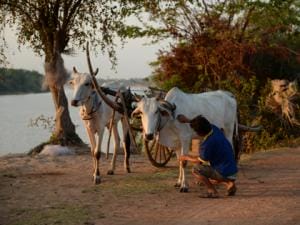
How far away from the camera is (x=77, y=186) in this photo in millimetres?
9375

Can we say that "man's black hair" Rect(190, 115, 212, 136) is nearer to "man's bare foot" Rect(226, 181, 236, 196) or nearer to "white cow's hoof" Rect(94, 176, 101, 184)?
"man's bare foot" Rect(226, 181, 236, 196)

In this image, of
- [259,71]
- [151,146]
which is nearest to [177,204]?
[151,146]

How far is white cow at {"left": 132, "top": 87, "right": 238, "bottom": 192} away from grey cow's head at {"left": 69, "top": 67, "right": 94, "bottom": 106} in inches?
45.1

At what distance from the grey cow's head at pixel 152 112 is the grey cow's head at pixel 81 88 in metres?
1.21

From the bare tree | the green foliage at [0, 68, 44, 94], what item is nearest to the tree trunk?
the bare tree

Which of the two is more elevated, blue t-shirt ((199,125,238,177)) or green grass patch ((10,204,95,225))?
blue t-shirt ((199,125,238,177))

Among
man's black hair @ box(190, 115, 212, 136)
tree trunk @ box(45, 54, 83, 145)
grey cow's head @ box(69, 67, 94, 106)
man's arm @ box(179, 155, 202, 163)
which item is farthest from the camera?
tree trunk @ box(45, 54, 83, 145)

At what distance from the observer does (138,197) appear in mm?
8367

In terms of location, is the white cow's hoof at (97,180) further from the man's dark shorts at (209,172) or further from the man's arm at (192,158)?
the man's dark shorts at (209,172)

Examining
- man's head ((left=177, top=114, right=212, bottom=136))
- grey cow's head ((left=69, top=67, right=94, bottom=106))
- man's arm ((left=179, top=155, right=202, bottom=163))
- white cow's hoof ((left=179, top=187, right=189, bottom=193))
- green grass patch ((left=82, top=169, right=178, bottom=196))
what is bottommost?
green grass patch ((left=82, top=169, right=178, bottom=196))

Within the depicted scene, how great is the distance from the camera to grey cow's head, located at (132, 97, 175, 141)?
8375mm

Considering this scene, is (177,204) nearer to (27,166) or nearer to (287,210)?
(287,210)

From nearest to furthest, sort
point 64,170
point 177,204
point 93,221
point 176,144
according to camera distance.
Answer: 1. point 93,221
2. point 177,204
3. point 176,144
4. point 64,170

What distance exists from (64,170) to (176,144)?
3.02 meters
